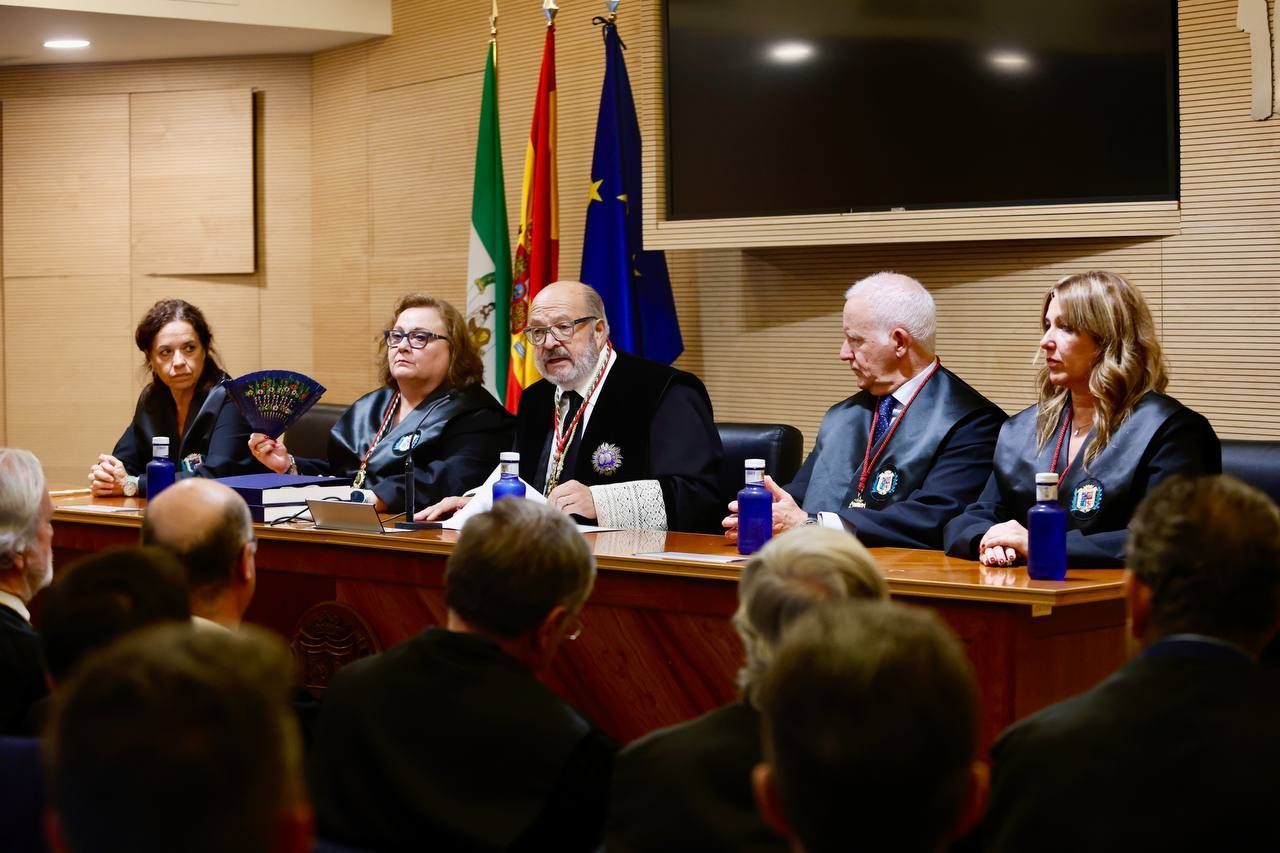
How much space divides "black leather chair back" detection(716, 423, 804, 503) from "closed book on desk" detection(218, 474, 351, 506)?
3.82ft

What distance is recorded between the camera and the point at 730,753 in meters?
1.72

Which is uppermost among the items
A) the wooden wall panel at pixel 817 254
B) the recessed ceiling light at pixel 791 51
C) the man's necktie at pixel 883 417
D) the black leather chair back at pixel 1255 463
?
the recessed ceiling light at pixel 791 51

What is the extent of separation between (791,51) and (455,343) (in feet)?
5.41

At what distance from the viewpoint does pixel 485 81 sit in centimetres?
643

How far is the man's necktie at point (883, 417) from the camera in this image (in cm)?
434

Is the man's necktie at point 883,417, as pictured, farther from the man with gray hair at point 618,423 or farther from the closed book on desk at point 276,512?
the closed book on desk at point 276,512

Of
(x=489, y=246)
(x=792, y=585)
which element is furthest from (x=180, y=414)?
(x=792, y=585)

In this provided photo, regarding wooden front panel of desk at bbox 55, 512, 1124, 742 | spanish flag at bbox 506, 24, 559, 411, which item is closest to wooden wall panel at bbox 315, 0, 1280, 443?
spanish flag at bbox 506, 24, 559, 411

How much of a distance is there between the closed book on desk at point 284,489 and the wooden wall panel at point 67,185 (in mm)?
3626

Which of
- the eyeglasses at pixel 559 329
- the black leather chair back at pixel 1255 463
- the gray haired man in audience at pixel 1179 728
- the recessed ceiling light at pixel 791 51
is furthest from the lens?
the recessed ceiling light at pixel 791 51

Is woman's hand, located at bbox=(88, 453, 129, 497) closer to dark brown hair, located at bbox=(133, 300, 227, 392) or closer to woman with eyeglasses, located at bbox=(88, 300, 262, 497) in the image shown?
woman with eyeglasses, located at bbox=(88, 300, 262, 497)

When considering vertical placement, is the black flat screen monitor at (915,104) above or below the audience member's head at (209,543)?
above

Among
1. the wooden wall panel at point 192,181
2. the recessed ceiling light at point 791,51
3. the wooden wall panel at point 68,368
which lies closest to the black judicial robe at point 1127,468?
Result: the recessed ceiling light at point 791,51

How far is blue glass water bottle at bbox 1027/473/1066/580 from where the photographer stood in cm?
312
